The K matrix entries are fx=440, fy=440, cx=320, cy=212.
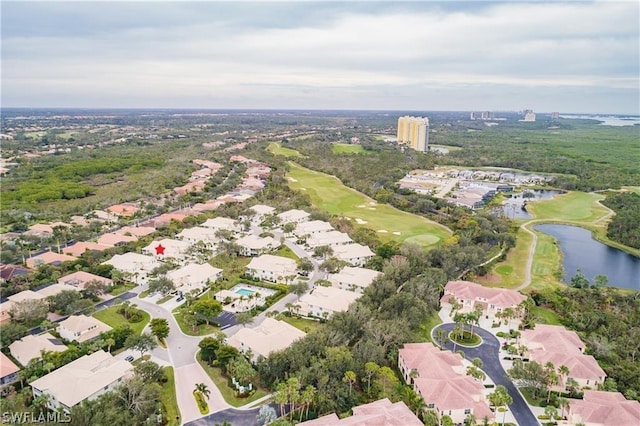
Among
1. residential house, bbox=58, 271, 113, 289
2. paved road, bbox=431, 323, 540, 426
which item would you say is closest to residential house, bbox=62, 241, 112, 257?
residential house, bbox=58, 271, 113, 289

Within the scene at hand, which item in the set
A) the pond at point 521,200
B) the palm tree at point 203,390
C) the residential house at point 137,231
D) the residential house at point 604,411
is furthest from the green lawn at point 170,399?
the pond at point 521,200

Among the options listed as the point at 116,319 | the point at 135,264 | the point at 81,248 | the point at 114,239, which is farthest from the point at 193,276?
the point at 81,248

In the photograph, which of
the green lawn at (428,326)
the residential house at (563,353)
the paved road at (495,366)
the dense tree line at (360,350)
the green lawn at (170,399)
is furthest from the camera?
the green lawn at (428,326)

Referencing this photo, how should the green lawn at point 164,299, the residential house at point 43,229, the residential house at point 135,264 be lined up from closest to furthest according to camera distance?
the green lawn at point 164,299 < the residential house at point 135,264 < the residential house at point 43,229

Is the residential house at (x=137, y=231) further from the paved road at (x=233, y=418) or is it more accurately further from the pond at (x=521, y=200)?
the pond at (x=521, y=200)

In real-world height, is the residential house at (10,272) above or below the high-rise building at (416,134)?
below

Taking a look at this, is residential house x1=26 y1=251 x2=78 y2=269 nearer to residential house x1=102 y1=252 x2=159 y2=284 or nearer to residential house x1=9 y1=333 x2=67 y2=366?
residential house x1=102 y1=252 x2=159 y2=284
